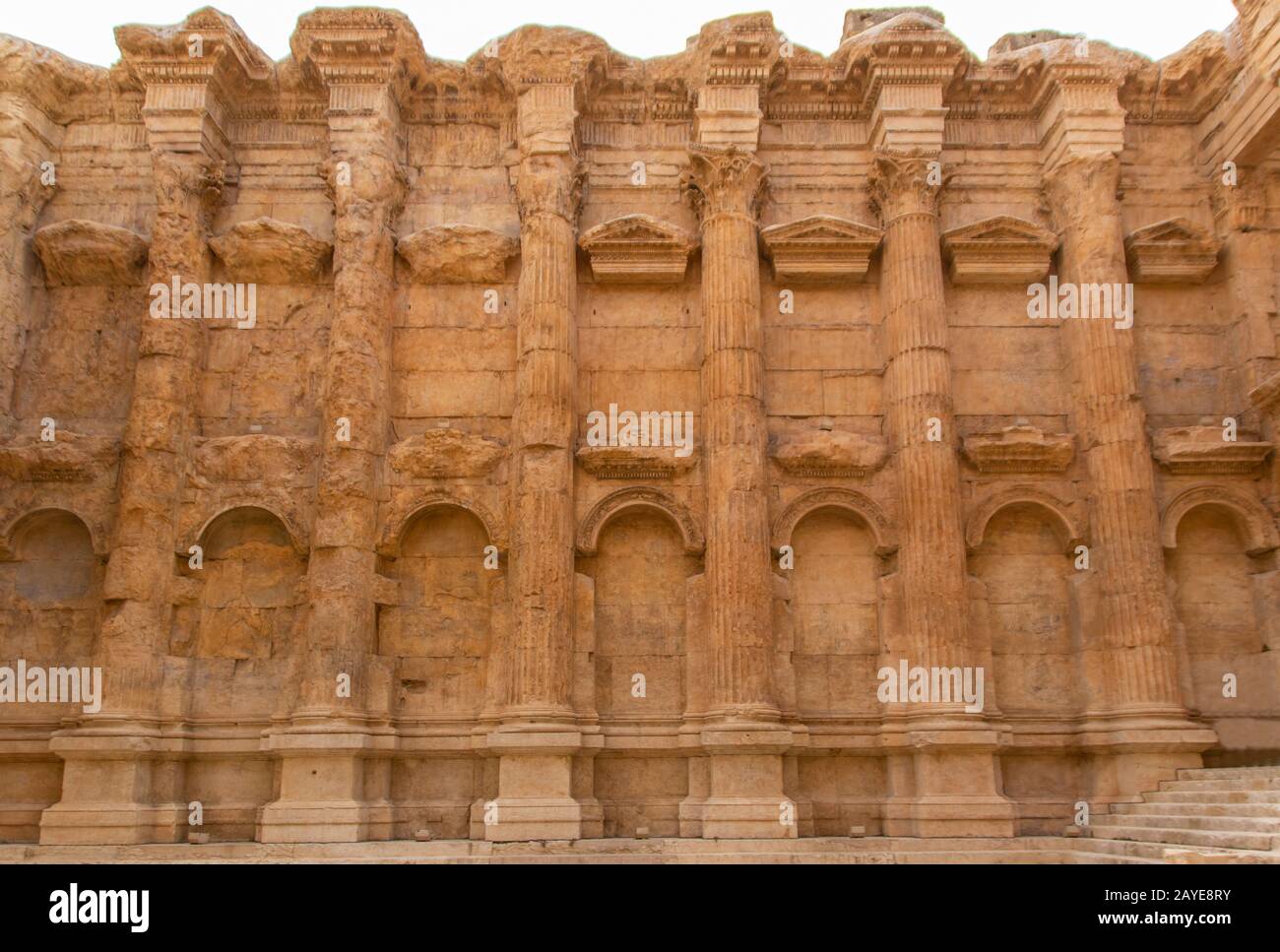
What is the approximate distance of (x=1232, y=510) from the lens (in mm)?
15859

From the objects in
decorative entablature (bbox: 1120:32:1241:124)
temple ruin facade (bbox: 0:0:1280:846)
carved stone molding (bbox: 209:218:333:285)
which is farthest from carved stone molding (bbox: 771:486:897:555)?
carved stone molding (bbox: 209:218:333:285)

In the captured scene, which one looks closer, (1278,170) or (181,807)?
(181,807)

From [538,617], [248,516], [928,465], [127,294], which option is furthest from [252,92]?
[928,465]

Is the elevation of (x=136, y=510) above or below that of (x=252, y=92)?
below

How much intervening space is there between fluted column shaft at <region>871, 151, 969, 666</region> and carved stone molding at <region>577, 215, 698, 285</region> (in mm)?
3031

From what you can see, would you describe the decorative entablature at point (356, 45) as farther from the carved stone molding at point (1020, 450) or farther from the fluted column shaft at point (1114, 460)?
the carved stone molding at point (1020, 450)

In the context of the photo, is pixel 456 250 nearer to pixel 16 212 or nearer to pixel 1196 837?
pixel 16 212

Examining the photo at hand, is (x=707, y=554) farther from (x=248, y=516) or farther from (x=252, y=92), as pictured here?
(x=252, y=92)

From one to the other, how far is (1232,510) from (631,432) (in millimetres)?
8500

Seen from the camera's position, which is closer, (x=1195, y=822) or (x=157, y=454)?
(x=1195, y=822)

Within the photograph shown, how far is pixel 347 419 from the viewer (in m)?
15.4

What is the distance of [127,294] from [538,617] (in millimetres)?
8038

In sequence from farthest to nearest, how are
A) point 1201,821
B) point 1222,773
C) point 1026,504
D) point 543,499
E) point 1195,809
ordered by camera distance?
point 1026,504
point 543,499
point 1222,773
point 1195,809
point 1201,821

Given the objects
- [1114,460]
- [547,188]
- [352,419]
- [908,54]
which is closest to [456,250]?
[547,188]
